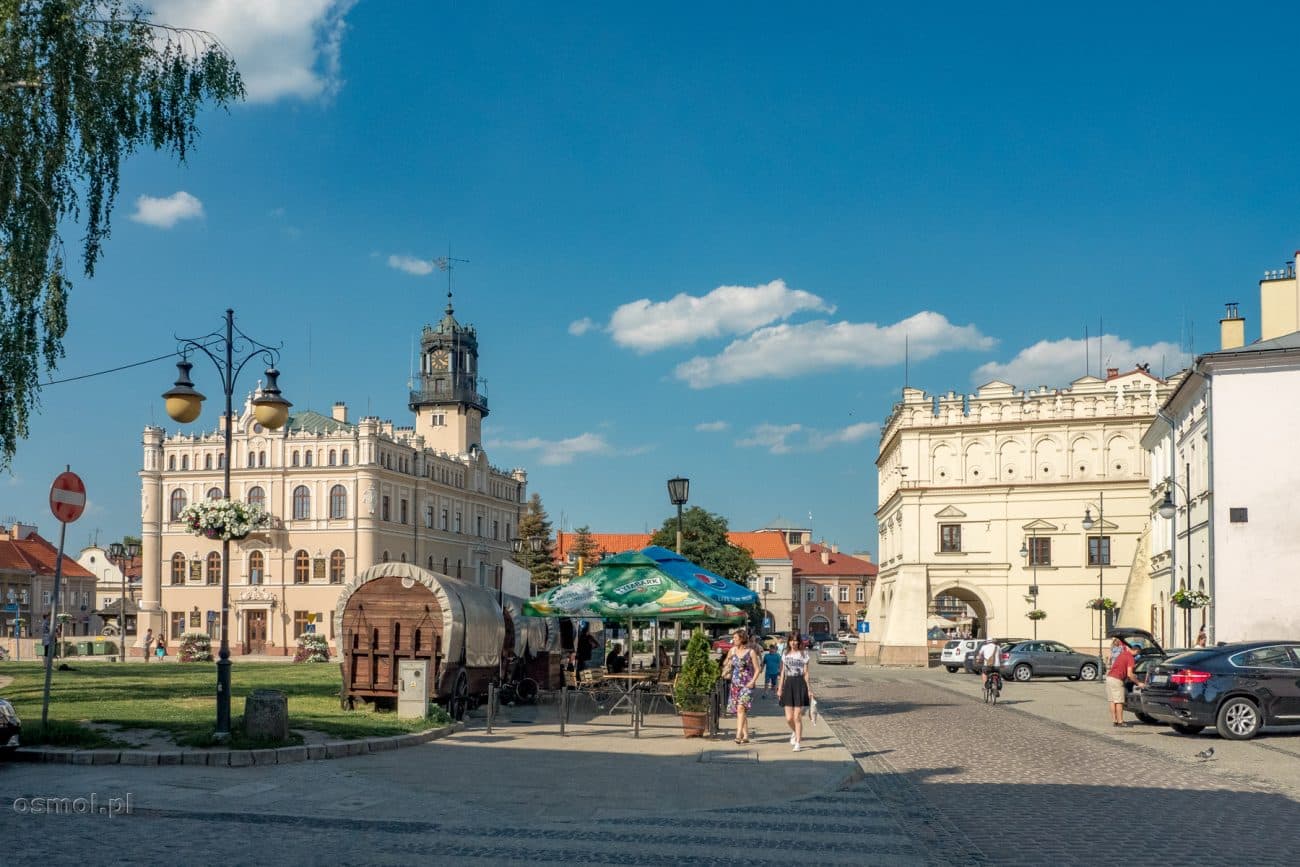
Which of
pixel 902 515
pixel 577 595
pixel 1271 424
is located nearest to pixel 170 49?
pixel 577 595

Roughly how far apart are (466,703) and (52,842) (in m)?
11.9

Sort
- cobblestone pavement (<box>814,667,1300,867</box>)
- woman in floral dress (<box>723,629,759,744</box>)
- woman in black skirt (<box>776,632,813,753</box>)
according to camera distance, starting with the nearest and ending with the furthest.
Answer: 1. cobblestone pavement (<box>814,667,1300,867</box>)
2. woman in black skirt (<box>776,632,813,753</box>)
3. woman in floral dress (<box>723,629,759,744</box>)

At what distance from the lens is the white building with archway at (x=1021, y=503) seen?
6769 cm

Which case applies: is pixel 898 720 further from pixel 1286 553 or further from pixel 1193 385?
pixel 1193 385

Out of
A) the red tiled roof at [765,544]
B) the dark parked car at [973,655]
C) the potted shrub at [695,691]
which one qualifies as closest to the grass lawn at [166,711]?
the potted shrub at [695,691]

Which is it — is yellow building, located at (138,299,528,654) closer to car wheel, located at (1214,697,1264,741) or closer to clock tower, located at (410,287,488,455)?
clock tower, located at (410,287,488,455)

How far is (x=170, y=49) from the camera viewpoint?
60.7 ft

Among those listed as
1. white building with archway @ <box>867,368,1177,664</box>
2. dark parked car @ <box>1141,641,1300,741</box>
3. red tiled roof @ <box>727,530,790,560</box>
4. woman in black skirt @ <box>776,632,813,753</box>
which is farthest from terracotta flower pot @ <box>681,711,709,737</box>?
red tiled roof @ <box>727,530,790,560</box>

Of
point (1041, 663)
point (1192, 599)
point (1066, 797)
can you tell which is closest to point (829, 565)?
point (1041, 663)

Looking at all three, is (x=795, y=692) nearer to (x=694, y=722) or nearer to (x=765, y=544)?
(x=694, y=722)

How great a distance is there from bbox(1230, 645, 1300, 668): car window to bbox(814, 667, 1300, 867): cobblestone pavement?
1.45m

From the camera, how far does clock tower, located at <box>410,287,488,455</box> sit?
10338cm

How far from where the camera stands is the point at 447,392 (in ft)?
341

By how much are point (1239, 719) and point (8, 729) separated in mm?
18368
